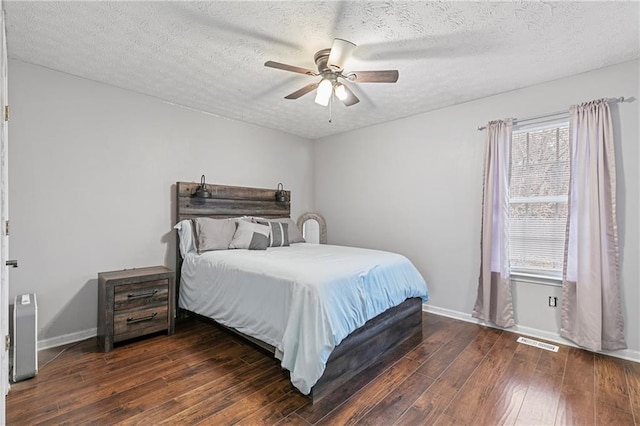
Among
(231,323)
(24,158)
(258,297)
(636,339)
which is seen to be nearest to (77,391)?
(231,323)

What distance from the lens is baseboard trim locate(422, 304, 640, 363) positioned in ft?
8.80

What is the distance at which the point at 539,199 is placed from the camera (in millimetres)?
3217

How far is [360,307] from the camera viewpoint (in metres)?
2.43

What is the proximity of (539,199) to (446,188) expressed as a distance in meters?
0.97

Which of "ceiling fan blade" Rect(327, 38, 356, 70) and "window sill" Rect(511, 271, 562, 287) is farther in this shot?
"window sill" Rect(511, 271, 562, 287)

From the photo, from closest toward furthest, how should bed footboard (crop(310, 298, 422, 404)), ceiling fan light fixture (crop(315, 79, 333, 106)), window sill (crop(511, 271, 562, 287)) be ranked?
bed footboard (crop(310, 298, 422, 404)) → ceiling fan light fixture (crop(315, 79, 333, 106)) → window sill (crop(511, 271, 562, 287))

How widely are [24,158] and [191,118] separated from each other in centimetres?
169

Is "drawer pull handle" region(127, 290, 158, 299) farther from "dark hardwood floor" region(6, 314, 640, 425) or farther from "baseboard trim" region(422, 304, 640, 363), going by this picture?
"baseboard trim" region(422, 304, 640, 363)

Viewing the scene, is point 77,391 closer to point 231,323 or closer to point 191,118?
point 231,323

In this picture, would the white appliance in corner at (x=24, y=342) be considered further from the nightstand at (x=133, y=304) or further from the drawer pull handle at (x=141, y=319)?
the drawer pull handle at (x=141, y=319)

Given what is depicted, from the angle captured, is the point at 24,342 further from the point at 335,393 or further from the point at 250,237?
the point at 335,393

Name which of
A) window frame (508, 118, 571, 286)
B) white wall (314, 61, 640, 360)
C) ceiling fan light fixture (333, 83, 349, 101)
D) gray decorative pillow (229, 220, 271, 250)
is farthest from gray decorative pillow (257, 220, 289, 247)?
window frame (508, 118, 571, 286)

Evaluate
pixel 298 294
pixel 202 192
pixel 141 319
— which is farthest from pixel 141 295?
pixel 298 294

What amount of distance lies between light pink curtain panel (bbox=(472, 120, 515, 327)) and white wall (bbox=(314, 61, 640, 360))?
0.14 m
